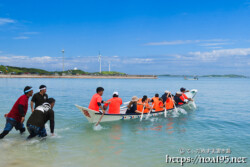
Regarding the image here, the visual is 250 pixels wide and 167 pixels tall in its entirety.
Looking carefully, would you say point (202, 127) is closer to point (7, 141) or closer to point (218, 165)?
point (218, 165)

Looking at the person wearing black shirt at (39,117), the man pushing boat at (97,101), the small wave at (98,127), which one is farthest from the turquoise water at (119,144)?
the man pushing boat at (97,101)

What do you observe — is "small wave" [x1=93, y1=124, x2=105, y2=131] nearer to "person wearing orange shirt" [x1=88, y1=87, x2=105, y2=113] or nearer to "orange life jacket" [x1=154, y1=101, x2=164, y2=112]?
"person wearing orange shirt" [x1=88, y1=87, x2=105, y2=113]

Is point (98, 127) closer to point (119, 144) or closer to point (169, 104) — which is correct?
point (119, 144)

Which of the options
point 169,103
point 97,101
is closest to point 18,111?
point 97,101

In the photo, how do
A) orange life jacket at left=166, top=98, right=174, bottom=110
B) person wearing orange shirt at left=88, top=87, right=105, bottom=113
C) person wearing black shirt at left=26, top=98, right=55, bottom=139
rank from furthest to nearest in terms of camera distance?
orange life jacket at left=166, top=98, right=174, bottom=110
person wearing orange shirt at left=88, top=87, right=105, bottom=113
person wearing black shirt at left=26, top=98, right=55, bottom=139

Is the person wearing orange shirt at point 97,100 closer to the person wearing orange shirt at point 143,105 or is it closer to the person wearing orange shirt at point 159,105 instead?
the person wearing orange shirt at point 143,105

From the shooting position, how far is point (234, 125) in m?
15.3

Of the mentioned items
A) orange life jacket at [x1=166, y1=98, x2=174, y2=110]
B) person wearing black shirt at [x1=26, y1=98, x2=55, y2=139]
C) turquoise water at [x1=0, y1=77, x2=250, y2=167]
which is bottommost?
turquoise water at [x1=0, y1=77, x2=250, y2=167]

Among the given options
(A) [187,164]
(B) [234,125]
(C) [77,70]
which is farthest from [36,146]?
(C) [77,70]

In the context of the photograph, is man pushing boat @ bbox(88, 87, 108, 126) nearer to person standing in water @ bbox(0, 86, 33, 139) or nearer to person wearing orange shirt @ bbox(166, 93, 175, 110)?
person standing in water @ bbox(0, 86, 33, 139)

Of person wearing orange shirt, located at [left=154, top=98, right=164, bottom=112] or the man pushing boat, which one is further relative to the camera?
person wearing orange shirt, located at [left=154, top=98, right=164, bottom=112]

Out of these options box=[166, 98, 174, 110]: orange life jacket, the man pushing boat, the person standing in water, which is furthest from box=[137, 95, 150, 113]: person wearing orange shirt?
the person standing in water

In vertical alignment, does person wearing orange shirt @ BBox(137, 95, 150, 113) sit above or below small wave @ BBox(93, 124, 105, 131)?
above

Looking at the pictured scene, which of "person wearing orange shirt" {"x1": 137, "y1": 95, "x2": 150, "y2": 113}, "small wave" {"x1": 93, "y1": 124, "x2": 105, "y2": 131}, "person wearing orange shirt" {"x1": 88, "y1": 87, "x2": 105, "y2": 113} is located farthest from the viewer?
"person wearing orange shirt" {"x1": 137, "y1": 95, "x2": 150, "y2": 113}
